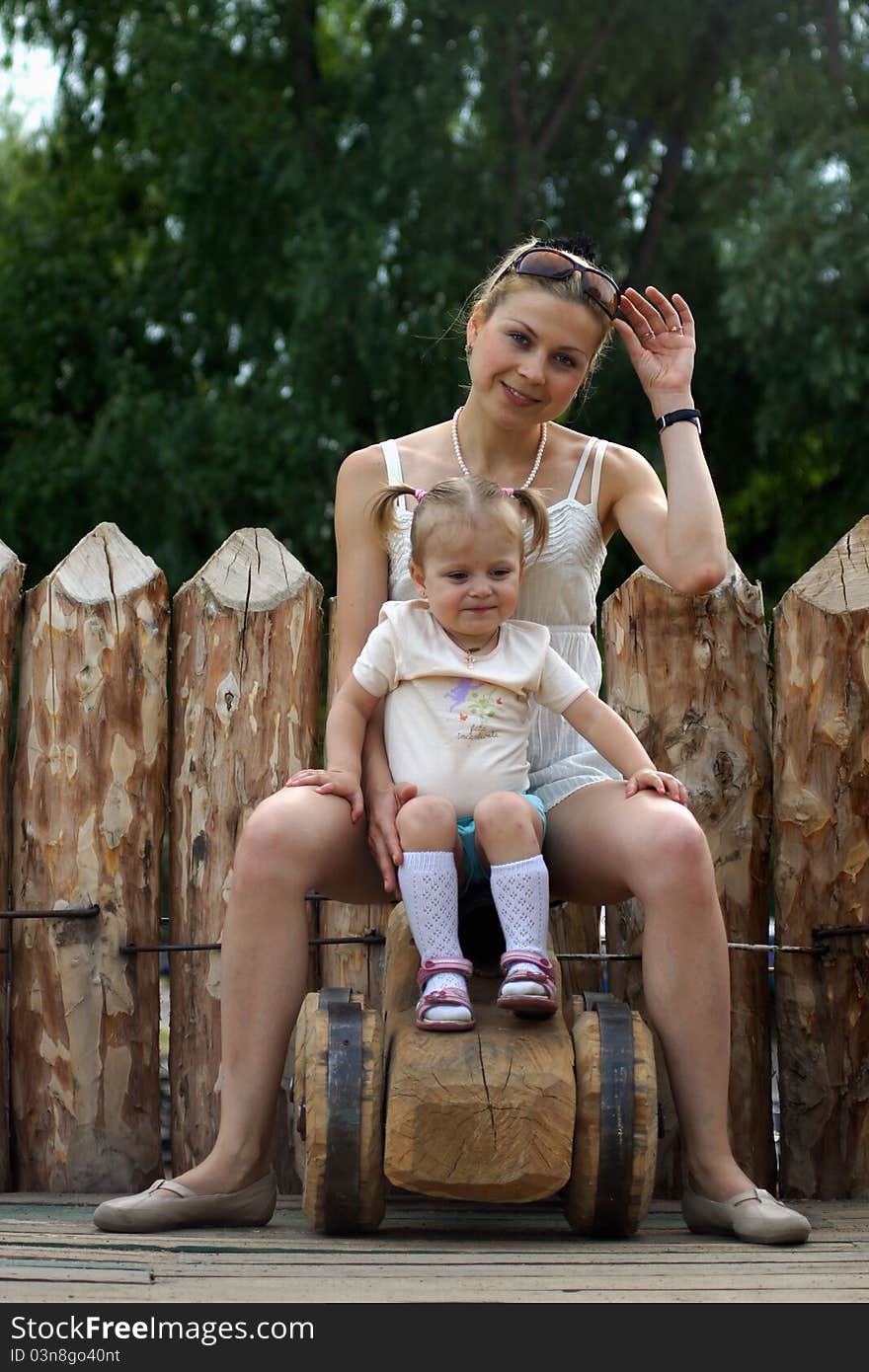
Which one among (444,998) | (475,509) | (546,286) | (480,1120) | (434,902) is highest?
(546,286)

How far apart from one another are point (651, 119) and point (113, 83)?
4.24 metres

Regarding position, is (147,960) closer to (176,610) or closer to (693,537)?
(176,610)

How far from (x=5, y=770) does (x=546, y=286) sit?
5.41 ft

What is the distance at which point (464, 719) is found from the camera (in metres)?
3.21

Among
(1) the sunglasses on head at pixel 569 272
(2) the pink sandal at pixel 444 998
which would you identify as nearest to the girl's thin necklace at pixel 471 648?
(2) the pink sandal at pixel 444 998

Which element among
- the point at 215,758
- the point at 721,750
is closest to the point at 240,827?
the point at 215,758

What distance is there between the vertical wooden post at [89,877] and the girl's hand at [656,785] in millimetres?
1232

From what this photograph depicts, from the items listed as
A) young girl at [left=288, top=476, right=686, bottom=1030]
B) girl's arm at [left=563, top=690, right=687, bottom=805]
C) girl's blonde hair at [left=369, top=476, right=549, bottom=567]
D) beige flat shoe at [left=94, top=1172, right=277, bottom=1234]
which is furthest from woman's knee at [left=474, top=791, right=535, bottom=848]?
beige flat shoe at [left=94, top=1172, right=277, bottom=1234]

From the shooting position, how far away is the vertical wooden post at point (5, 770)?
12.5 ft

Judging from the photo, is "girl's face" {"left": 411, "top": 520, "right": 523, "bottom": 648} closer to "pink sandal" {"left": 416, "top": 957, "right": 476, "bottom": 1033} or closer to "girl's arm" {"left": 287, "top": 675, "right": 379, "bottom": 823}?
"girl's arm" {"left": 287, "top": 675, "right": 379, "bottom": 823}

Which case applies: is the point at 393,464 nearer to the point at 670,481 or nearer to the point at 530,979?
the point at 670,481

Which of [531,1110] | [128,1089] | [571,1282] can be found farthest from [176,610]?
[571,1282]

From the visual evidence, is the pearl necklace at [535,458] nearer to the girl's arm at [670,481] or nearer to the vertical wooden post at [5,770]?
the girl's arm at [670,481]

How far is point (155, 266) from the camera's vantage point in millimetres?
13680
